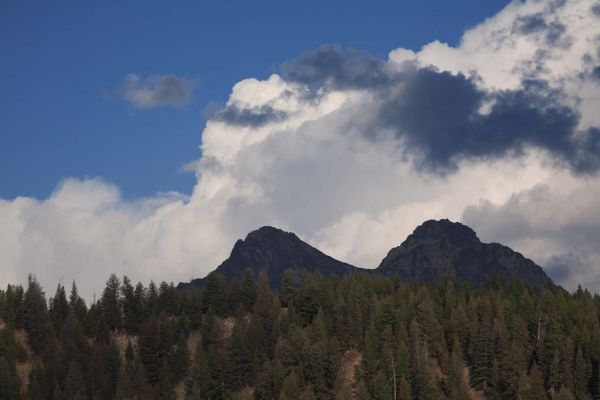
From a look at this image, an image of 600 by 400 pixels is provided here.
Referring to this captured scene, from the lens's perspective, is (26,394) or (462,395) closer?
(462,395)

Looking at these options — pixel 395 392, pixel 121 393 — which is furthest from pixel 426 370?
pixel 121 393

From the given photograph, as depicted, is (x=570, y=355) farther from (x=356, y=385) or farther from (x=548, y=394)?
(x=356, y=385)

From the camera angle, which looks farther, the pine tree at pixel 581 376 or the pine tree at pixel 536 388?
the pine tree at pixel 581 376

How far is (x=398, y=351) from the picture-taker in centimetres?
19475

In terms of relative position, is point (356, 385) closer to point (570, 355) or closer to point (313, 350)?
point (313, 350)

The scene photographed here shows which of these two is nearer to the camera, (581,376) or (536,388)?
(536,388)

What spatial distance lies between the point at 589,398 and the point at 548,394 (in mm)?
8237

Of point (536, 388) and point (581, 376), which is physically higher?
point (581, 376)

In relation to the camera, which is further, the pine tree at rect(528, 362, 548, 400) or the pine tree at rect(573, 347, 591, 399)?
the pine tree at rect(573, 347, 591, 399)

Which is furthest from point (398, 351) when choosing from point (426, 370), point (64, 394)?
point (64, 394)

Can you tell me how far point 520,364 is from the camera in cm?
19012

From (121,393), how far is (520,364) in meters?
85.5

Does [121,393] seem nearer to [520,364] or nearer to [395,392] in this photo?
[395,392]

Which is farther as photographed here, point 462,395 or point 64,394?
point 64,394
